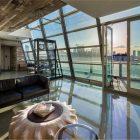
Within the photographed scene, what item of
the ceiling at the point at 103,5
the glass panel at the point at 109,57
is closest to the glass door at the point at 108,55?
the glass panel at the point at 109,57

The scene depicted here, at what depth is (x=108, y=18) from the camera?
5930 mm

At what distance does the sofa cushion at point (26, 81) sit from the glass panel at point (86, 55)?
3290mm

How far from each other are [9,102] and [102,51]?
4.20 m

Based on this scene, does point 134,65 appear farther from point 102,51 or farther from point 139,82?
point 102,51

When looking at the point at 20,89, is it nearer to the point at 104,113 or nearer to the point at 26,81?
the point at 26,81

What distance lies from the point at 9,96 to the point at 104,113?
2.56 meters

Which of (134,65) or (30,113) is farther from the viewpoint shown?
(134,65)

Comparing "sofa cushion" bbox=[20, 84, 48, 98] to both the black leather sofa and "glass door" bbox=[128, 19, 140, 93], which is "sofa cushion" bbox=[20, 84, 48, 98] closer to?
the black leather sofa

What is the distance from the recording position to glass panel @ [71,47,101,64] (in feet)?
23.0

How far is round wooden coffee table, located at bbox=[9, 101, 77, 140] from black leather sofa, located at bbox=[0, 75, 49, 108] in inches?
51.9

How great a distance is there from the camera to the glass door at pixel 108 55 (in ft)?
20.0

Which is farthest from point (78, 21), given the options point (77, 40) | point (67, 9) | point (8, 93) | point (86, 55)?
point (8, 93)

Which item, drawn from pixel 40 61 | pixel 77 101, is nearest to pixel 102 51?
pixel 77 101

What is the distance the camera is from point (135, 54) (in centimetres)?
512
